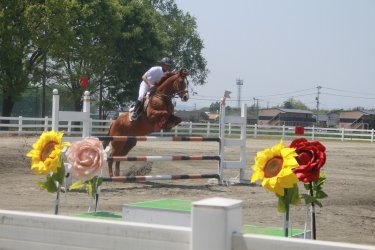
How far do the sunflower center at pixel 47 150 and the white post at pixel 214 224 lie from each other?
2.37 metres

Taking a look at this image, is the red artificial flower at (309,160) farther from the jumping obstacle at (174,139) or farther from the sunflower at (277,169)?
the jumping obstacle at (174,139)

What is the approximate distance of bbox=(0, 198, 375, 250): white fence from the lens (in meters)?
3.32

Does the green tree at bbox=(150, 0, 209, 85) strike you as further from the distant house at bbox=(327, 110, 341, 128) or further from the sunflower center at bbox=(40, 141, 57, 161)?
the sunflower center at bbox=(40, 141, 57, 161)

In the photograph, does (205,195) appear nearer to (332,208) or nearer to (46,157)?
(332,208)

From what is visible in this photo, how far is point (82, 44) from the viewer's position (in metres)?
44.4

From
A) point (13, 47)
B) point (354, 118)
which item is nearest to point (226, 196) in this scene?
point (13, 47)

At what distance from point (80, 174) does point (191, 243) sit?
212 cm

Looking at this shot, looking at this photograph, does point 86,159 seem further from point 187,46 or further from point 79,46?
point 187,46

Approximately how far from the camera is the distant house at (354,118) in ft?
288

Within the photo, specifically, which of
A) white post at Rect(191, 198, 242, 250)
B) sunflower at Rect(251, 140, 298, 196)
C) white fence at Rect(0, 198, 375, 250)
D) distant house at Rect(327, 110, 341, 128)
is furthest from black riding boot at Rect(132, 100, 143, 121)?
distant house at Rect(327, 110, 341, 128)

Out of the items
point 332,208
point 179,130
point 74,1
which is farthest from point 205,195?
point 74,1

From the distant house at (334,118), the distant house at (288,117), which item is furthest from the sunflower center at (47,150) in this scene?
the distant house at (334,118)

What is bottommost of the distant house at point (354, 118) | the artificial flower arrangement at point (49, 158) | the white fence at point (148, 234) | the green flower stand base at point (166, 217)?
the green flower stand base at point (166, 217)

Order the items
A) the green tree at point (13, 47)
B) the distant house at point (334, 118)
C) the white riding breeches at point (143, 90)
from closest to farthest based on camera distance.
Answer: the white riding breeches at point (143, 90)
the green tree at point (13, 47)
the distant house at point (334, 118)
